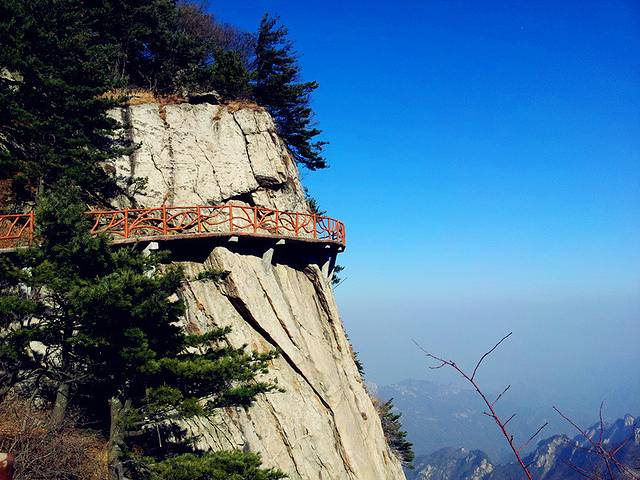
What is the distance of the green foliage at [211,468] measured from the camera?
377 inches

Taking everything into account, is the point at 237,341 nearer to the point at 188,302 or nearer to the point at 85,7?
the point at 188,302

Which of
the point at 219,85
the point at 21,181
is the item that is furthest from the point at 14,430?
the point at 219,85

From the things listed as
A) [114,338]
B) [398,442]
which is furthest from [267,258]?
[398,442]

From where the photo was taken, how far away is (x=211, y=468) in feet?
31.8

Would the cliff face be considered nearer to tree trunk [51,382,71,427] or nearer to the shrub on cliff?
tree trunk [51,382,71,427]

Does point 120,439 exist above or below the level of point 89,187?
below

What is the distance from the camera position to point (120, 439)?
10156 mm

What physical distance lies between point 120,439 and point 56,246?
437 cm

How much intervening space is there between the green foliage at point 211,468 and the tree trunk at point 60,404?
2767 mm

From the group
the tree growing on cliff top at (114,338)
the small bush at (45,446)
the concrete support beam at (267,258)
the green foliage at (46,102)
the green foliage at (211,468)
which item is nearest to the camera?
the small bush at (45,446)

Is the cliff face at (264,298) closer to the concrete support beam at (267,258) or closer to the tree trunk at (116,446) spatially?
the concrete support beam at (267,258)

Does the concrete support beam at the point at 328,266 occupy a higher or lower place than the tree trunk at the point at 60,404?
higher

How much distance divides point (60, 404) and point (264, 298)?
267 inches

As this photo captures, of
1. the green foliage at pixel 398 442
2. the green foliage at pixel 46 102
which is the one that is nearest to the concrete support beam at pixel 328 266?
the green foliage at pixel 46 102
